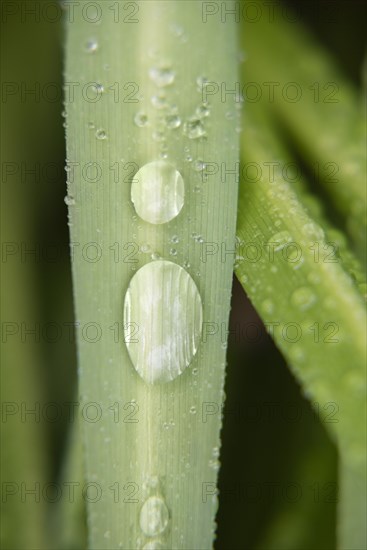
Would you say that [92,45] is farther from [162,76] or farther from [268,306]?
[268,306]

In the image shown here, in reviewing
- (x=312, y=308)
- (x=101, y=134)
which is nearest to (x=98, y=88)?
(x=101, y=134)

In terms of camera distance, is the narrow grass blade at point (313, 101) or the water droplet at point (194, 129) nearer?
the water droplet at point (194, 129)

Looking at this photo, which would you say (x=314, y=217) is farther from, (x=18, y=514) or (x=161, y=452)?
(x=18, y=514)

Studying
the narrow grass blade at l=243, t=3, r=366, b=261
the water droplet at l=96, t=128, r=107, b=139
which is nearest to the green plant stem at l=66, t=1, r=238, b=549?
the water droplet at l=96, t=128, r=107, b=139

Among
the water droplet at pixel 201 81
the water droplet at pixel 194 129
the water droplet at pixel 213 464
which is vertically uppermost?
the water droplet at pixel 201 81

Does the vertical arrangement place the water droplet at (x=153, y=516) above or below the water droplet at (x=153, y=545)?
above

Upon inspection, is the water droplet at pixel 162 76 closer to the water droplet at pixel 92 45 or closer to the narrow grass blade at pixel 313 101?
the water droplet at pixel 92 45

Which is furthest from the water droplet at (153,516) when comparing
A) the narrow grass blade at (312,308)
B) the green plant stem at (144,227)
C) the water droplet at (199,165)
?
the water droplet at (199,165)
